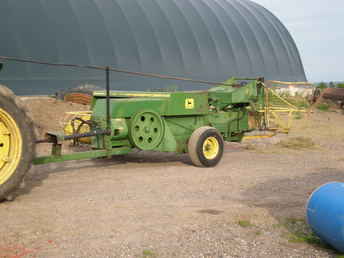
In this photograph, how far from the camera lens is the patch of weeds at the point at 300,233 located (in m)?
4.00

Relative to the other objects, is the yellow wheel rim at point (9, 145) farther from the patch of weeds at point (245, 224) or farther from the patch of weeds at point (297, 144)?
the patch of weeds at point (297, 144)

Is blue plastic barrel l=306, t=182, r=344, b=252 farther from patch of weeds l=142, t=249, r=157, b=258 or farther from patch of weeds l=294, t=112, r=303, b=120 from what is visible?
patch of weeds l=294, t=112, r=303, b=120

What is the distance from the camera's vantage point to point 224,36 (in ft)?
82.7

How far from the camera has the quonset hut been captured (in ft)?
51.6

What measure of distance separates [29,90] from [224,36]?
43.1 feet

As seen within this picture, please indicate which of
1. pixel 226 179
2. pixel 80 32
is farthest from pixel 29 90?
pixel 226 179

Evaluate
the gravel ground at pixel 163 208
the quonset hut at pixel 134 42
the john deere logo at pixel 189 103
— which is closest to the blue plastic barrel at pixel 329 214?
the gravel ground at pixel 163 208

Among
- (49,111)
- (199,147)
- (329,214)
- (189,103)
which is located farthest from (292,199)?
(49,111)

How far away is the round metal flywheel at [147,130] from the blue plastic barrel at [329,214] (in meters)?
3.82

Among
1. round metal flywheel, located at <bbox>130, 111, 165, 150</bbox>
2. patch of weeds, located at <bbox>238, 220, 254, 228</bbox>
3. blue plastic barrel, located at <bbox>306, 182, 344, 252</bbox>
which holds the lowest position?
patch of weeds, located at <bbox>238, 220, 254, 228</bbox>

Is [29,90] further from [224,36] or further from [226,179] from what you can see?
[224,36]

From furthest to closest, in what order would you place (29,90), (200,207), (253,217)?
(29,90)
(200,207)
(253,217)

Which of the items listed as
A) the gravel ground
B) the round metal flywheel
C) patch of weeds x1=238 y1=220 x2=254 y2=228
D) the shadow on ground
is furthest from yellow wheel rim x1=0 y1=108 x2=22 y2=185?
the shadow on ground

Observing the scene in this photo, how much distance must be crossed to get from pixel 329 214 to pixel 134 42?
1670 cm
